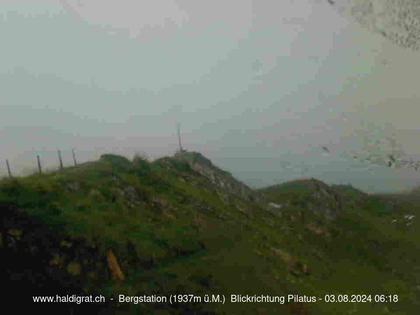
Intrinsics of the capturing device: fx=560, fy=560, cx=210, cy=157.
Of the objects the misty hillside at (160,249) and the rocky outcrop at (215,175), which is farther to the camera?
the rocky outcrop at (215,175)

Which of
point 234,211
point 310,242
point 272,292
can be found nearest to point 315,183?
point 310,242

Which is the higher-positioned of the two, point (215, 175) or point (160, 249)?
point (160, 249)

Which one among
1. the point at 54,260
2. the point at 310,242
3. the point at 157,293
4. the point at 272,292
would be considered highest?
the point at 54,260

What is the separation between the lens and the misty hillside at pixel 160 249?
2545 centimetres

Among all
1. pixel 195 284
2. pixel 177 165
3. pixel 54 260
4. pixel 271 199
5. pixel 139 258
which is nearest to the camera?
pixel 54 260

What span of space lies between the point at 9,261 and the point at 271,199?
68.6m

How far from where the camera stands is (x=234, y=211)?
58.9 metres

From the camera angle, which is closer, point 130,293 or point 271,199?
point 130,293

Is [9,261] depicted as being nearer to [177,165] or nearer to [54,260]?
[54,260]

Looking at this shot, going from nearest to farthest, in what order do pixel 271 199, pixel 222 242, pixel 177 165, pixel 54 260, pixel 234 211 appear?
1. pixel 54 260
2. pixel 222 242
3. pixel 234 211
4. pixel 177 165
5. pixel 271 199

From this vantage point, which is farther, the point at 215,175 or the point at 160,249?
the point at 215,175

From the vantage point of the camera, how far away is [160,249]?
3391 cm

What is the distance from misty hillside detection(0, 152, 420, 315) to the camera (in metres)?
25.5

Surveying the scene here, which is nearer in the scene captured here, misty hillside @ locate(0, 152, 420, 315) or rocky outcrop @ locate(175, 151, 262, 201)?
misty hillside @ locate(0, 152, 420, 315)
